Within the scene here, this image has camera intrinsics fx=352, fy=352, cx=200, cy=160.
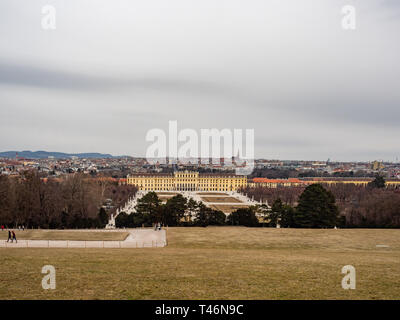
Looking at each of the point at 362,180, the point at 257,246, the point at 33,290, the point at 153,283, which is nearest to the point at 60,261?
the point at 33,290

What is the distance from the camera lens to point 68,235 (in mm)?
20531

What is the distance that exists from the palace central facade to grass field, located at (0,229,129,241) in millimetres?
70804

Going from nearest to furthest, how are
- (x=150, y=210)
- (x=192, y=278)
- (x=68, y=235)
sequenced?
(x=192, y=278) → (x=68, y=235) → (x=150, y=210)

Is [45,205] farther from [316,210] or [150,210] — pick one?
[316,210]

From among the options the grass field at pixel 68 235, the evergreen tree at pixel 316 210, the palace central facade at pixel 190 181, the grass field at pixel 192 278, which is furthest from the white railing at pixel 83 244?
the palace central facade at pixel 190 181

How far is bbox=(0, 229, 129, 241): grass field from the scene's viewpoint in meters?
19.6

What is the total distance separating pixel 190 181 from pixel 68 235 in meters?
75.1

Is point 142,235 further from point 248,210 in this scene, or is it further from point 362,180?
point 362,180

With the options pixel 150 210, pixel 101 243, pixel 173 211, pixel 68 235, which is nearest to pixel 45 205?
pixel 150 210

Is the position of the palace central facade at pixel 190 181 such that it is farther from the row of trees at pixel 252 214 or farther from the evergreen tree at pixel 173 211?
the evergreen tree at pixel 173 211

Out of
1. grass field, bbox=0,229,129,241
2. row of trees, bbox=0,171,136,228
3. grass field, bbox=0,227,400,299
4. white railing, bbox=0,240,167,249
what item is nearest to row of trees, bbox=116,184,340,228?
row of trees, bbox=0,171,136,228

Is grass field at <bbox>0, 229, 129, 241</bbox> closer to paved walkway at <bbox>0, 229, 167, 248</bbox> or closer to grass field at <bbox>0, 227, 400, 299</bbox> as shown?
paved walkway at <bbox>0, 229, 167, 248</bbox>
